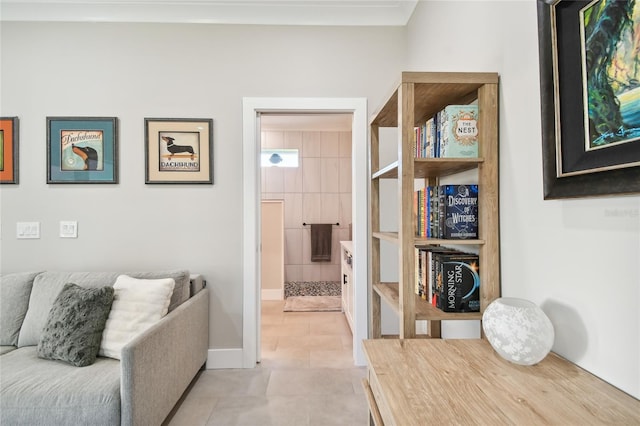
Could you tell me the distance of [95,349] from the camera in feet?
5.20

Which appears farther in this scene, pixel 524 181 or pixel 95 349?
pixel 95 349

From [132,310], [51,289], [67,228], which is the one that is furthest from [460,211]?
[67,228]

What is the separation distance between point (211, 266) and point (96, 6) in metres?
2.13

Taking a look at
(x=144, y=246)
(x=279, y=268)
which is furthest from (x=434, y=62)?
(x=279, y=268)

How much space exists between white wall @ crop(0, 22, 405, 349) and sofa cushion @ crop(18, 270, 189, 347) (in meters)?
0.31

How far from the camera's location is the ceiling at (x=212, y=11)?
7.51 feet

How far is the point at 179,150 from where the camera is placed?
2.35 metres

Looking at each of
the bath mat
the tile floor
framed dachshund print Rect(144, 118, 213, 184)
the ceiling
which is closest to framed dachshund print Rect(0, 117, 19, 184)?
the ceiling

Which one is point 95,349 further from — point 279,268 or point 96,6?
Result: point 279,268

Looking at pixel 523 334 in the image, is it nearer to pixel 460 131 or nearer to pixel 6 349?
pixel 460 131

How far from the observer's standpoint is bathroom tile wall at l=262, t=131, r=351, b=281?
4.98m

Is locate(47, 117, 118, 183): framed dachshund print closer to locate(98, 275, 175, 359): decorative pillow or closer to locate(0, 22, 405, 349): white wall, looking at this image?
locate(0, 22, 405, 349): white wall

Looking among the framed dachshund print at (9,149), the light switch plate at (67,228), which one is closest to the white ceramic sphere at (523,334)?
the light switch plate at (67,228)

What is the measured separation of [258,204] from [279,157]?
8.68ft
